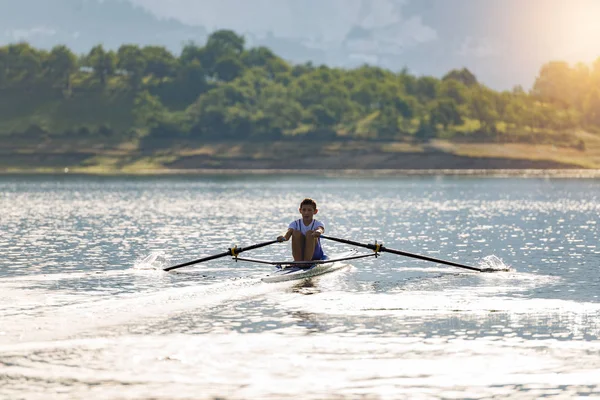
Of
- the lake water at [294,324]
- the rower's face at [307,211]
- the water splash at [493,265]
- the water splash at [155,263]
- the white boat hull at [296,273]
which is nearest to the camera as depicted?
the lake water at [294,324]

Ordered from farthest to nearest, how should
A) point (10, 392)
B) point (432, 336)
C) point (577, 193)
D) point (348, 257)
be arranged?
point (577, 193), point (348, 257), point (432, 336), point (10, 392)

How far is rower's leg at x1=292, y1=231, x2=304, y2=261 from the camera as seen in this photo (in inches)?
1563

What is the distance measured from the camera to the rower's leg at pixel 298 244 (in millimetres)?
39688

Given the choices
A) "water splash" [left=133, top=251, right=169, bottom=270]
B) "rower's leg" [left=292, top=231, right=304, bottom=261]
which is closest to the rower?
"rower's leg" [left=292, top=231, right=304, bottom=261]

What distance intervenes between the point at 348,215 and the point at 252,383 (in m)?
73.0

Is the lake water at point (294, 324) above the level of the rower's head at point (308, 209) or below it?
below

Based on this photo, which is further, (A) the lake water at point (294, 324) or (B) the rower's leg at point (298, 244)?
(B) the rower's leg at point (298, 244)

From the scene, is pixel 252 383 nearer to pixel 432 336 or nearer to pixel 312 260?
pixel 432 336

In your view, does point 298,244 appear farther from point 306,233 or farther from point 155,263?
point 155,263

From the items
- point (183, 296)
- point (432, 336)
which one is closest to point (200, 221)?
point (183, 296)

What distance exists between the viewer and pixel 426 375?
23.4 m

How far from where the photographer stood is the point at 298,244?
4009 centimetres

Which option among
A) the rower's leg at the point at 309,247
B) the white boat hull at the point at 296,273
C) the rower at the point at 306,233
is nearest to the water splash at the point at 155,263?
the rower at the point at 306,233

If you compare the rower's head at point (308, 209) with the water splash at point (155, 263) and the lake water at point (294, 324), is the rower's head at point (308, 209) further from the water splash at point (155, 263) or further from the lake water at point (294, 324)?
the water splash at point (155, 263)
